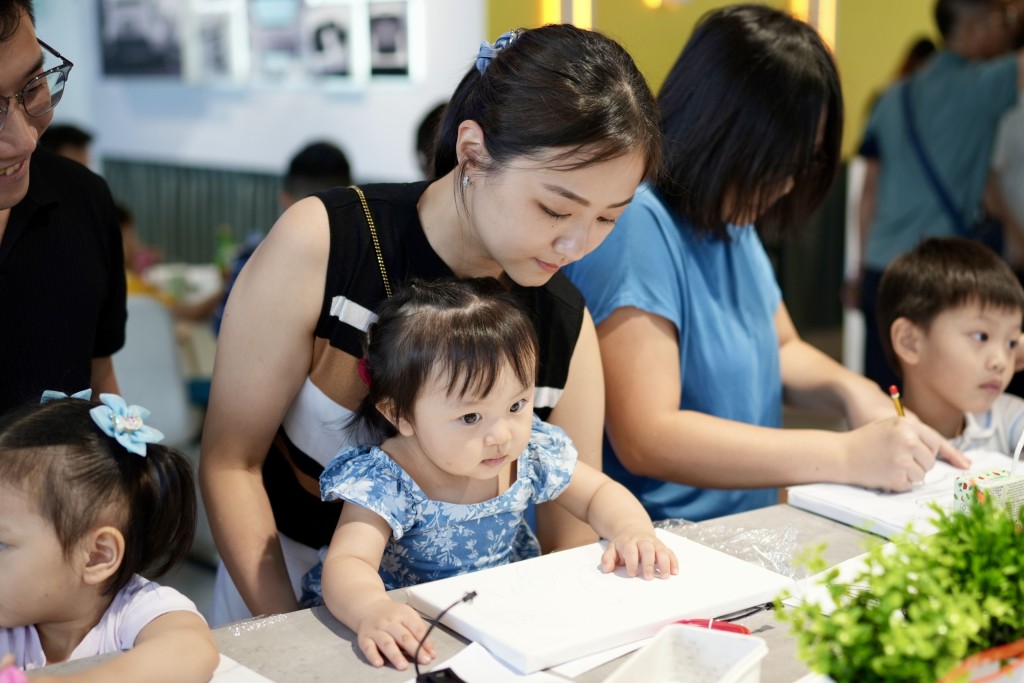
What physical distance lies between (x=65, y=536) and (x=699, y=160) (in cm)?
114

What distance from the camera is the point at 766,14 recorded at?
1884 millimetres

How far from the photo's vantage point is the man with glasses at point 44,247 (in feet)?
4.60

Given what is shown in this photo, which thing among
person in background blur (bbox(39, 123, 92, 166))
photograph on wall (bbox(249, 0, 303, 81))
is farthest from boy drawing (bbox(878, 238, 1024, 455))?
photograph on wall (bbox(249, 0, 303, 81))

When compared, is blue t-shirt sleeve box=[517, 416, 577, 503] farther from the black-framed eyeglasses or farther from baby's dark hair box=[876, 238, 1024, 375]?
baby's dark hair box=[876, 238, 1024, 375]

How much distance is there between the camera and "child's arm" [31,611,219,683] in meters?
1.10

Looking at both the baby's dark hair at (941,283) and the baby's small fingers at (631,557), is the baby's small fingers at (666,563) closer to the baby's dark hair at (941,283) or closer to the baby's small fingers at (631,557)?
the baby's small fingers at (631,557)

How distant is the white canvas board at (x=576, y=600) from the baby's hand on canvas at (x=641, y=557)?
1 centimetres

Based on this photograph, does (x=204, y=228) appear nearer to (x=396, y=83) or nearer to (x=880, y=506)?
(x=396, y=83)

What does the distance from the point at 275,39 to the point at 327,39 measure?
50 cm

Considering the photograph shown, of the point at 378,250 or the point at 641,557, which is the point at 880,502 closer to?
the point at 641,557

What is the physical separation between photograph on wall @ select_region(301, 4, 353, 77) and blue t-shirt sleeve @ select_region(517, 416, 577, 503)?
480 cm

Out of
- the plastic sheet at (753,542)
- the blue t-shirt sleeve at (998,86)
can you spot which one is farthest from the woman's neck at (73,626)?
the blue t-shirt sleeve at (998,86)

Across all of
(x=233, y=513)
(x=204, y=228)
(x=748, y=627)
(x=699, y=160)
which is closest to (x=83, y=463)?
(x=233, y=513)

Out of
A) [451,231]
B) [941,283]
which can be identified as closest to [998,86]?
[941,283]
